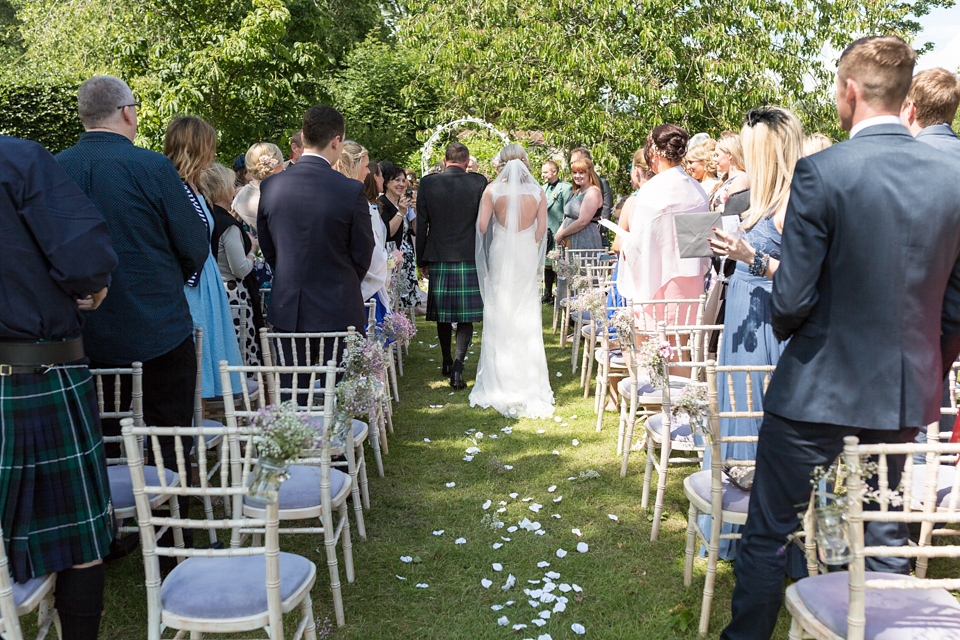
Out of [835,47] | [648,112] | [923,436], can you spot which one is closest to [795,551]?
[923,436]

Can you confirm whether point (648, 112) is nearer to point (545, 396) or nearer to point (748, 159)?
point (545, 396)

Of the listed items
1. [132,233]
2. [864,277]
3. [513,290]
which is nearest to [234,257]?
[132,233]

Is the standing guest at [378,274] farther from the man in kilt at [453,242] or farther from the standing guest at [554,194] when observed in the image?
the standing guest at [554,194]

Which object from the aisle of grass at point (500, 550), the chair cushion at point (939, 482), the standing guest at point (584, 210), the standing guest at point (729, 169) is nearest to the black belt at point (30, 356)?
the aisle of grass at point (500, 550)

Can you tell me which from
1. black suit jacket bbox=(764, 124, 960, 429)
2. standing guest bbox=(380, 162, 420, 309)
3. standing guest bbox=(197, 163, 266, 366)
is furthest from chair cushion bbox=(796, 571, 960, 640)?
standing guest bbox=(380, 162, 420, 309)

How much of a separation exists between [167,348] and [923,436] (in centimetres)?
357

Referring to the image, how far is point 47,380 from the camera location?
7.63 ft

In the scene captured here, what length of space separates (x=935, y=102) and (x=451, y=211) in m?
3.91

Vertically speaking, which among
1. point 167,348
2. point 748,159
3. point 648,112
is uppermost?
point 648,112

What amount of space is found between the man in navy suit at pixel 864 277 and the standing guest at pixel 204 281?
278 centimetres

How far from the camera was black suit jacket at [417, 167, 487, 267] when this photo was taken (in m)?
6.67

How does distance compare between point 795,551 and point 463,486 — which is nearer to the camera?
point 795,551

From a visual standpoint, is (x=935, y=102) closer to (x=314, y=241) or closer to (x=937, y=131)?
(x=937, y=131)

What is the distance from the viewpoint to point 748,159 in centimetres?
320
